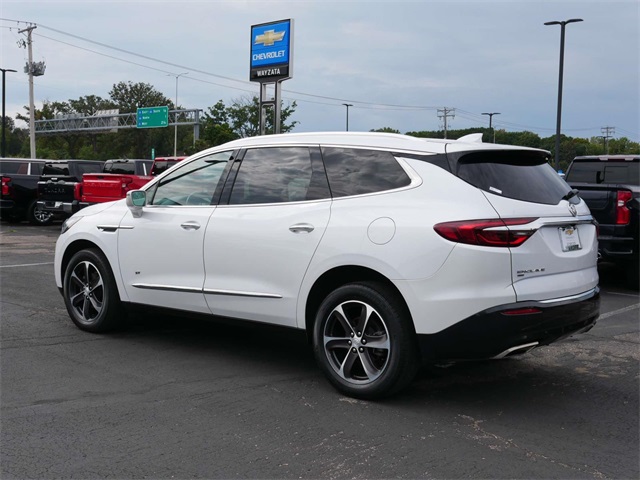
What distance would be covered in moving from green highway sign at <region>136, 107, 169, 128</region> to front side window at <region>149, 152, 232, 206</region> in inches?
2167

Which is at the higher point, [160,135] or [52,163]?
[160,135]

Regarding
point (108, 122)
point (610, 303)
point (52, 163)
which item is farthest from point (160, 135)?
point (610, 303)

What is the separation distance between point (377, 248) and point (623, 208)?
6.27 meters

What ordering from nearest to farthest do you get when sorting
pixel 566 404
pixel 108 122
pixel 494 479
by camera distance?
pixel 494 479
pixel 566 404
pixel 108 122

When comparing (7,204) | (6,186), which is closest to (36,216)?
(7,204)

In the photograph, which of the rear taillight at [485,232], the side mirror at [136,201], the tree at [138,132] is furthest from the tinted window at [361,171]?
the tree at [138,132]

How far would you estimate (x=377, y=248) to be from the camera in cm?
446

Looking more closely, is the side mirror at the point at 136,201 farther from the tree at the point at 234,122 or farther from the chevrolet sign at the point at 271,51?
the tree at the point at 234,122

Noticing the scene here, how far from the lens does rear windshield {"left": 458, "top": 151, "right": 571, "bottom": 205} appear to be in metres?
4.45

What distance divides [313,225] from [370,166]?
0.58m

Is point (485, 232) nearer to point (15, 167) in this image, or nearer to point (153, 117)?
point (15, 167)

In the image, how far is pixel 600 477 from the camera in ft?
11.6

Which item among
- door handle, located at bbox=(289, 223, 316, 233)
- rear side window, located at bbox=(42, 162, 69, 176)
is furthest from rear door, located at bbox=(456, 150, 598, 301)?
rear side window, located at bbox=(42, 162, 69, 176)

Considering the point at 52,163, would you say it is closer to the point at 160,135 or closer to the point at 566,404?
the point at 566,404
